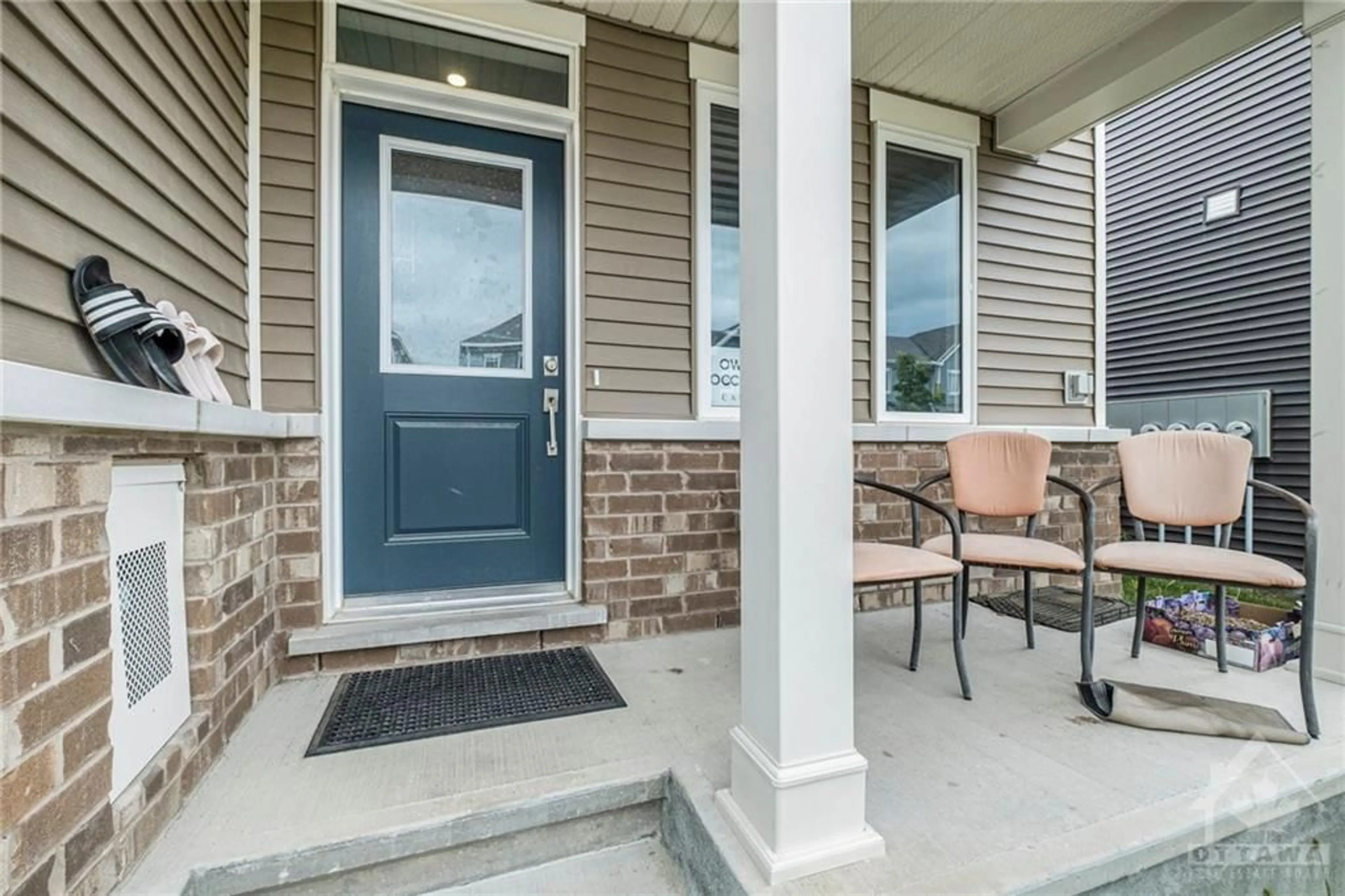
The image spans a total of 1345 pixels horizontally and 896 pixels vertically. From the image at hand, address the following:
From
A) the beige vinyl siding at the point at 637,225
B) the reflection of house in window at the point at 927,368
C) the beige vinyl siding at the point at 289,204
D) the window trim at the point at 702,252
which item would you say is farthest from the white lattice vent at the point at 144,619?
the reflection of house in window at the point at 927,368

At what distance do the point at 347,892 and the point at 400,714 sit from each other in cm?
58

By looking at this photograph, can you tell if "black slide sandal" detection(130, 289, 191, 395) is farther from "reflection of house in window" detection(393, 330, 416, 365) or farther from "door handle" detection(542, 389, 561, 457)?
"door handle" detection(542, 389, 561, 457)

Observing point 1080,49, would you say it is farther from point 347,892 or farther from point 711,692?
point 347,892

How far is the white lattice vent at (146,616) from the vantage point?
1238 millimetres

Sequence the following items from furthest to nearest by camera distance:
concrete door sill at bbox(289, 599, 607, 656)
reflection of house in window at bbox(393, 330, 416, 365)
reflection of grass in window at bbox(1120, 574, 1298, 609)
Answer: reflection of grass in window at bbox(1120, 574, 1298, 609), reflection of house in window at bbox(393, 330, 416, 365), concrete door sill at bbox(289, 599, 607, 656)

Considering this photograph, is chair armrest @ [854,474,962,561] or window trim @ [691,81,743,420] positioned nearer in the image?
chair armrest @ [854,474,962,561]

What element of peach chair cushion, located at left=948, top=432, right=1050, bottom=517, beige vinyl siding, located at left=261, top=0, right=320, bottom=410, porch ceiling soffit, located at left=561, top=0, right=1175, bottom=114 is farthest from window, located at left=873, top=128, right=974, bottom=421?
beige vinyl siding, located at left=261, top=0, right=320, bottom=410

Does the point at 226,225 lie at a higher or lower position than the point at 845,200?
higher

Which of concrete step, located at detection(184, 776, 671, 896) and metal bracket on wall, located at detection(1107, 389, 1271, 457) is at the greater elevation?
metal bracket on wall, located at detection(1107, 389, 1271, 457)

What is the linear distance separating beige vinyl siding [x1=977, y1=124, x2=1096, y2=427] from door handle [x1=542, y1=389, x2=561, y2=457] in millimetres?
2311

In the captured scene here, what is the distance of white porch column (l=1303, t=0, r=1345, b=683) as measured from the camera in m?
2.09

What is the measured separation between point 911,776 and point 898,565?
0.60 m

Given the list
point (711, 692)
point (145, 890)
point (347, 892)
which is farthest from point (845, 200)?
point (145, 890)

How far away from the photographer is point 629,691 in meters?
2.01
